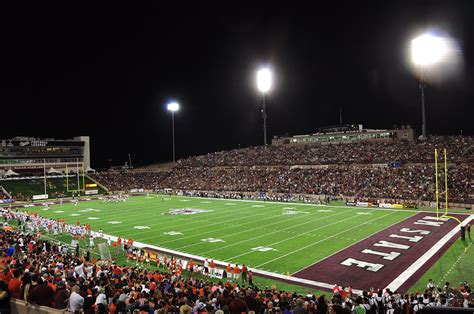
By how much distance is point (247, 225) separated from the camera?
28750mm

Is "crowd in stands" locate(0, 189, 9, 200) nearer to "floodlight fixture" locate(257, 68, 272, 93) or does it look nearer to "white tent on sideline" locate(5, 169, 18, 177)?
"white tent on sideline" locate(5, 169, 18, 177)

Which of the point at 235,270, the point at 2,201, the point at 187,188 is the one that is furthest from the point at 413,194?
the point at 2,201

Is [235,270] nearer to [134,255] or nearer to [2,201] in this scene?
[134,255]

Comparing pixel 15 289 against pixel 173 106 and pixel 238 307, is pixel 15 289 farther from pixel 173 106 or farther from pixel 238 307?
pixel 173 106

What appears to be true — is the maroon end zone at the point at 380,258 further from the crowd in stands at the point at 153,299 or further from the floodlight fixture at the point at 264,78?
the floodlight fixture at the point at 264,78

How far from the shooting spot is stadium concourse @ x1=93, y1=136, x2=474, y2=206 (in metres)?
40.5

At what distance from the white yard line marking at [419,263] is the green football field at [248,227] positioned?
13.6 feet

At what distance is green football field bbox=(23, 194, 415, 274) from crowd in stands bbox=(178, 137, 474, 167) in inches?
613

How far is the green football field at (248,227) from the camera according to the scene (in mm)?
20312

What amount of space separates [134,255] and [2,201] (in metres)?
39.4

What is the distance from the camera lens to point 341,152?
5662 cm

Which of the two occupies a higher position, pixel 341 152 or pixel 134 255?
pixel 341 152

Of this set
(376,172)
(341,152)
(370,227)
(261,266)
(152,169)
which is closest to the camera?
(261,266)

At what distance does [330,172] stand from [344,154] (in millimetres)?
6515
